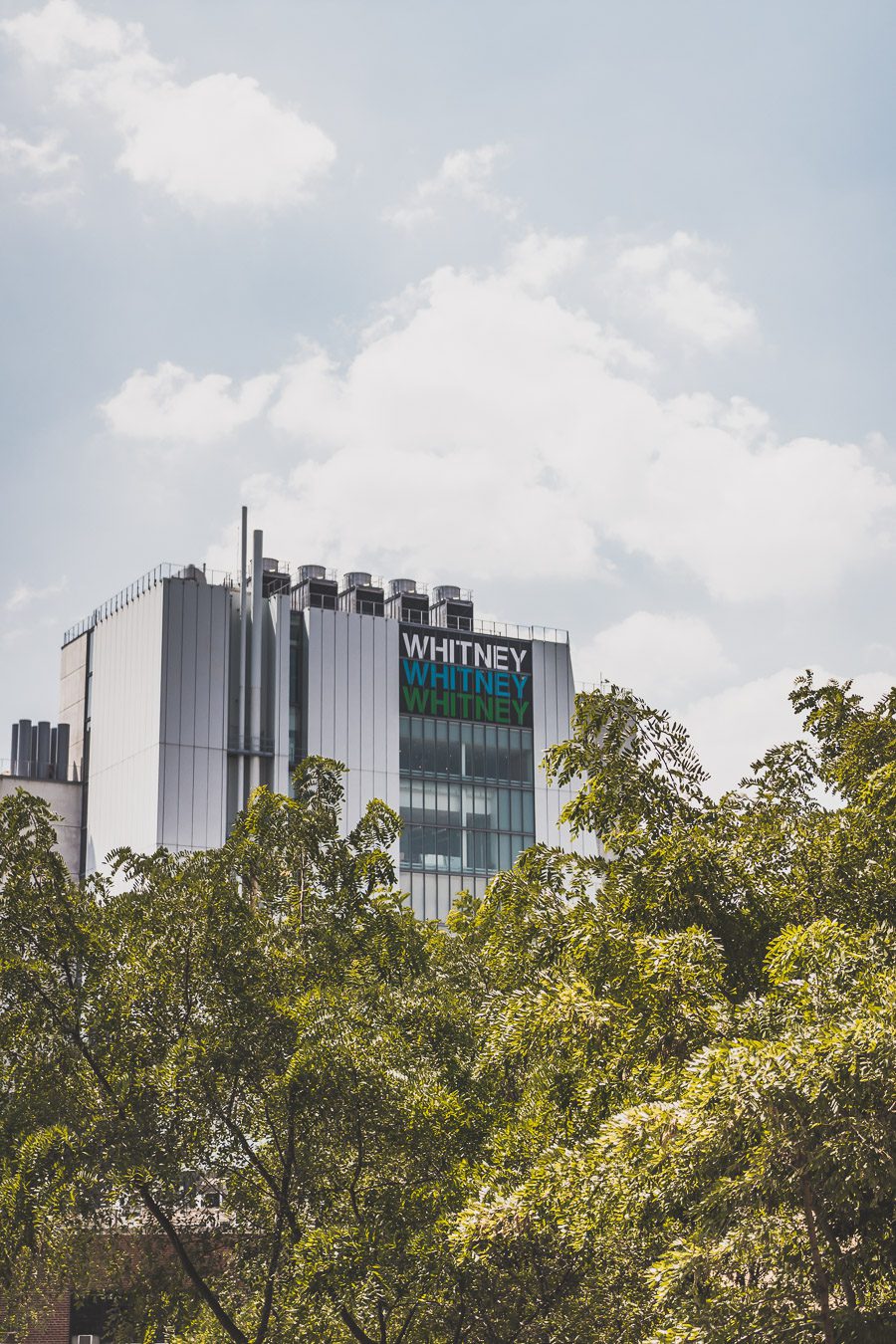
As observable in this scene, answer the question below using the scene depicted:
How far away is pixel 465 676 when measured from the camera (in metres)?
85.7

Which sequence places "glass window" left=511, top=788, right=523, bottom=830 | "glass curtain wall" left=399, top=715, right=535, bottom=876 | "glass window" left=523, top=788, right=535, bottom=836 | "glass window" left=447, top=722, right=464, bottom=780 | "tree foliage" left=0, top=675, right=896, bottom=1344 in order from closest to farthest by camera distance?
"tree foliage" left=0, top=675, right=896, bottom=1344 < "glass curtain wall" left=399, top=715, right=535, bottom=876 < "glass window" left=447, top=722, right=464, bottom=780 < "glass window" left=511, top=788, right=523, bottom=830 < "glass window" left=523, top=788, right=535, bottom=836

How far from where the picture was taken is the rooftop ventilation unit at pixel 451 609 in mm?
91625

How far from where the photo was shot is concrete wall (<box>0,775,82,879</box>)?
7975 cm

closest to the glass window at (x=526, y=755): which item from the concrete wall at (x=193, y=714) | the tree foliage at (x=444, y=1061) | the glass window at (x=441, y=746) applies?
the glass window at (x=441, y=746)

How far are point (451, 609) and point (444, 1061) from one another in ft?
255

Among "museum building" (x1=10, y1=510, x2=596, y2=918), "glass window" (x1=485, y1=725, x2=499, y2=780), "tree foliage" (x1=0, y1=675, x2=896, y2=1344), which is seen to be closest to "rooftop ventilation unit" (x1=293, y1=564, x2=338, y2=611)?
"museum building" (x1=10, y1=510, x2=596, y2=918)

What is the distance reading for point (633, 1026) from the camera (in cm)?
1073

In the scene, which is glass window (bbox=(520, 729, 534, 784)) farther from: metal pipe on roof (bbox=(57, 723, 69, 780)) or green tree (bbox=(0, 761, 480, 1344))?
A: green tree (bbox=(0, 761, 480, 1344))

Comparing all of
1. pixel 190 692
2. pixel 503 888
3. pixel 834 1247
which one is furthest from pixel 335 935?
pixel 190 692

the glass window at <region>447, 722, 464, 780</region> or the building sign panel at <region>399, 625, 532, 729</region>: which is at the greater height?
the building sign panel at <region>399, 625, 532, 729</region>

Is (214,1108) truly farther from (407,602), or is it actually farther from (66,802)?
(407,602)

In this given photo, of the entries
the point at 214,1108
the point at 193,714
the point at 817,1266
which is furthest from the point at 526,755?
the point at 817,1266

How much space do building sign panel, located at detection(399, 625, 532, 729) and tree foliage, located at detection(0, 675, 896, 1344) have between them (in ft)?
221

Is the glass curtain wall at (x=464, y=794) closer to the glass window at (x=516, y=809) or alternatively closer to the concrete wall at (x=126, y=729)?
the glass window at (x=516, y=809)
